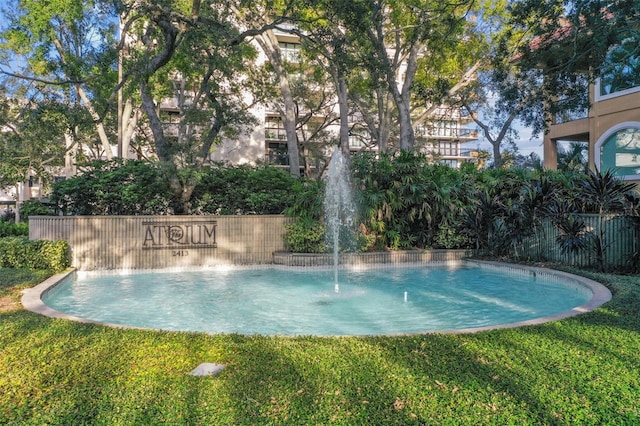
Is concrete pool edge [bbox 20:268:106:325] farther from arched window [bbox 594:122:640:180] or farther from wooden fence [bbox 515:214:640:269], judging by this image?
arched window [bbox 594:122:640:180]

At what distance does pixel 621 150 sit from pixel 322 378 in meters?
19.5

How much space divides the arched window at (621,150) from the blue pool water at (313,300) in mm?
11050

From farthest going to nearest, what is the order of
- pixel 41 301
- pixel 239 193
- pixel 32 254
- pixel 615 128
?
pixel 615 128, pixel 239 193, pixel 32 254, pixel 41 301

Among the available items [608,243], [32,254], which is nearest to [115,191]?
[32,254]

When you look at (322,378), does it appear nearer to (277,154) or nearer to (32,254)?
(32,254)

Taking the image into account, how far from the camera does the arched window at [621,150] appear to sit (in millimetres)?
17422

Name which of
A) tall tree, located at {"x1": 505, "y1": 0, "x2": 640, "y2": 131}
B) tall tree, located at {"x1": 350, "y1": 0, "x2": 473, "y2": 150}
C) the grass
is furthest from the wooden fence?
tall tree, located at {"x1": 350, "y1": 0, "x2": 473, "y2": 150}

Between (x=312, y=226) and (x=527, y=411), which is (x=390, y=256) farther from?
(x=527, y=411)

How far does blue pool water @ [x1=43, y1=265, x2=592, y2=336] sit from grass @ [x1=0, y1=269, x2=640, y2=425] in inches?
51.3

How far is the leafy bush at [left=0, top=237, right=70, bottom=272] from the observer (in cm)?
949

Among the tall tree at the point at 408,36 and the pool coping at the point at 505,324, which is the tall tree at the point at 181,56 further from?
the tall tree at the point at 408,36

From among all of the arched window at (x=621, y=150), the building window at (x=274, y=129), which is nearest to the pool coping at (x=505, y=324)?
the arched window at (x=621, y=150)

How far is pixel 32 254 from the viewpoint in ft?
31.4

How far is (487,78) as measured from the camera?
24.5 meters
